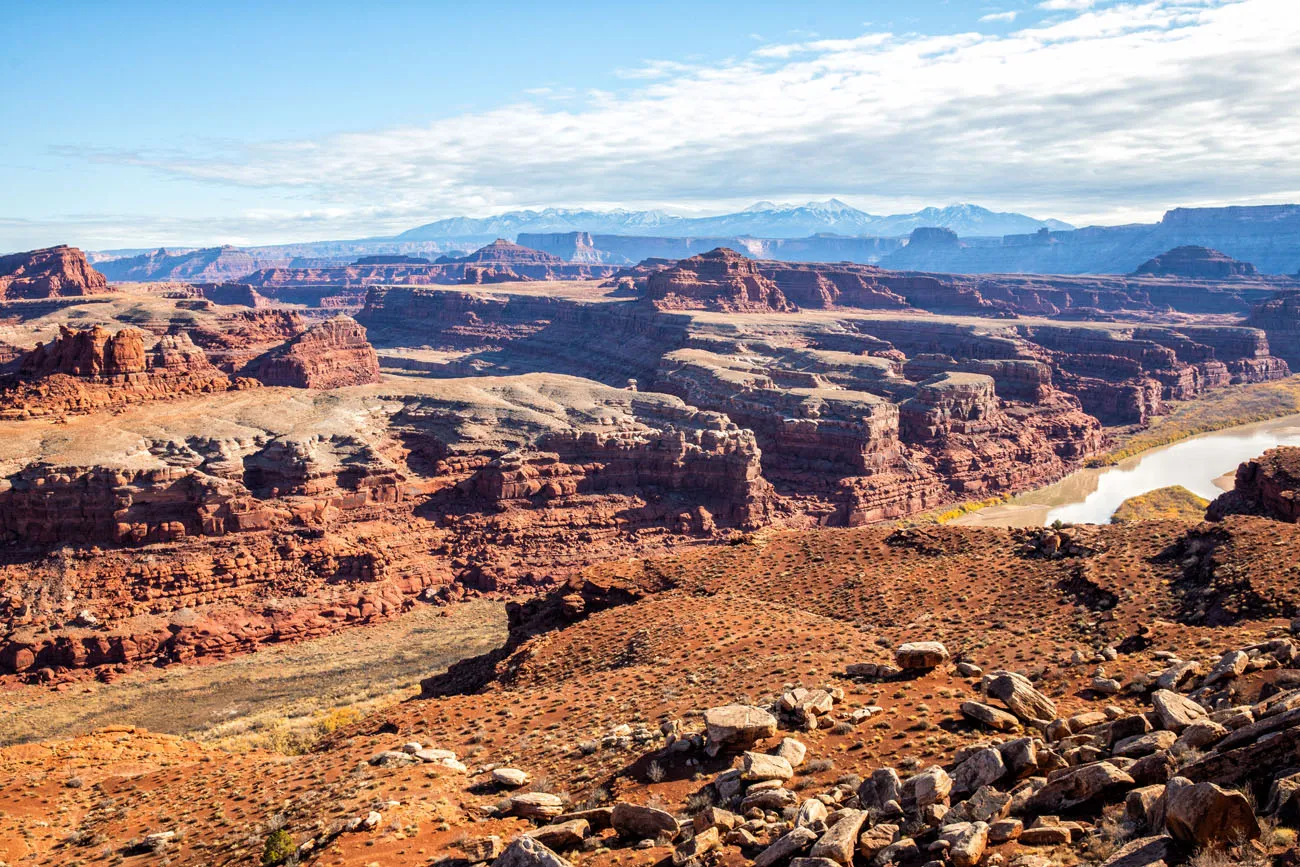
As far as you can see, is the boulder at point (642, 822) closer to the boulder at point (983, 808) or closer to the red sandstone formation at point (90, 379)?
the boulder at point (983, 808)

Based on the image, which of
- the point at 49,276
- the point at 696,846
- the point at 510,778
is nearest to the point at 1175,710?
the point at 696,846

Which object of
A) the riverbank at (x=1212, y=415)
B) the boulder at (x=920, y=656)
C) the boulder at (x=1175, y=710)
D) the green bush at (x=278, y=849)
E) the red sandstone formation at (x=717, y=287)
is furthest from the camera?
the red sandstone formation at (x=717, y=287)

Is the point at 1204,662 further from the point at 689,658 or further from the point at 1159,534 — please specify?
the point at 1159,534

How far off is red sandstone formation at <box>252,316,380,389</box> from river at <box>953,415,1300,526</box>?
6593 cm

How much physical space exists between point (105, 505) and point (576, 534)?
24920 mm

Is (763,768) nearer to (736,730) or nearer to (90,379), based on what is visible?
(736,730)

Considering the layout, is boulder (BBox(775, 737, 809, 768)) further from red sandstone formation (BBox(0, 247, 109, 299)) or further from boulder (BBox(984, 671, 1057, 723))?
red sandstone formation (BBox(0, 247, 109, 299))

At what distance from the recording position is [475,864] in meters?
13.0

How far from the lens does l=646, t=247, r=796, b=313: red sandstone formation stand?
154 m

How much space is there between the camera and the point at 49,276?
473 feet

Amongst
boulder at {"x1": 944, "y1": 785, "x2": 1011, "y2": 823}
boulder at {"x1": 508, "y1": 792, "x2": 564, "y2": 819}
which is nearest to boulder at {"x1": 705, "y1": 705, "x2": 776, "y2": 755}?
boulder at {"x1": 508, "y1": 792, "x2": 564, "y2": 819}

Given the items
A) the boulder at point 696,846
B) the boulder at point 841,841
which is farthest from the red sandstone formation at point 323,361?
the boulder at point 841,841

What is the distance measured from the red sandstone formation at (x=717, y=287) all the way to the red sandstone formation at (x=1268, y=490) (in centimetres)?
10938

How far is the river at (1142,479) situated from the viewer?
76250mm
